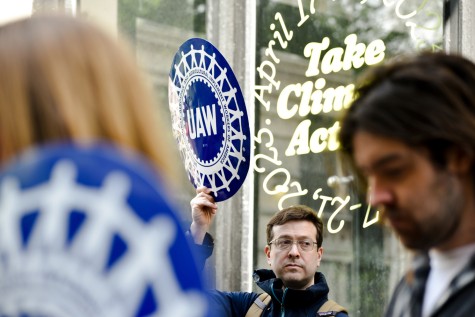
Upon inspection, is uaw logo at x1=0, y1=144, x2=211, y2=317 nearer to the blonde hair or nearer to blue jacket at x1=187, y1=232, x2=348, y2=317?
the blonde hair

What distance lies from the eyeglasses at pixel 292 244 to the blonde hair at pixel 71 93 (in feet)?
13.5

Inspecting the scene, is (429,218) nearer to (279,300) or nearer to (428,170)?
(428,170)

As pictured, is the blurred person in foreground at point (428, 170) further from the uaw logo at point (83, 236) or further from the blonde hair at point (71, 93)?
the uaw logo at point (83, 236)

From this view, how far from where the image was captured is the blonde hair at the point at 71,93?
3.65 feet

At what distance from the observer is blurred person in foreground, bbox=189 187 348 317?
15.8ft

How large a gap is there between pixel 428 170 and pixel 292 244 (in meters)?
3.21

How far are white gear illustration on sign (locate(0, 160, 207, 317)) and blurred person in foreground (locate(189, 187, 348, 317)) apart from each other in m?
3.47

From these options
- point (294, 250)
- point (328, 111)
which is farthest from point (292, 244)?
point (328, 111)

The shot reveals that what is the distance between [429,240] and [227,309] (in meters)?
3.13

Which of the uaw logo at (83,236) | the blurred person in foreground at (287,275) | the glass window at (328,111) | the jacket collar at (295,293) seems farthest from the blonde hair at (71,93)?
the glass window at (328,111)

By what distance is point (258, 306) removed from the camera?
5.07 meters

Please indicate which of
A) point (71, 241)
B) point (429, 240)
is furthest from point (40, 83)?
point (429, 240)

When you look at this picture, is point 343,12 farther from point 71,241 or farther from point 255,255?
point 71,241

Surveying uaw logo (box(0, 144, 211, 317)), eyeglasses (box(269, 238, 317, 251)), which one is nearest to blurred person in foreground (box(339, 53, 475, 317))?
uaw logo (box(0, 144, 211, 317))
